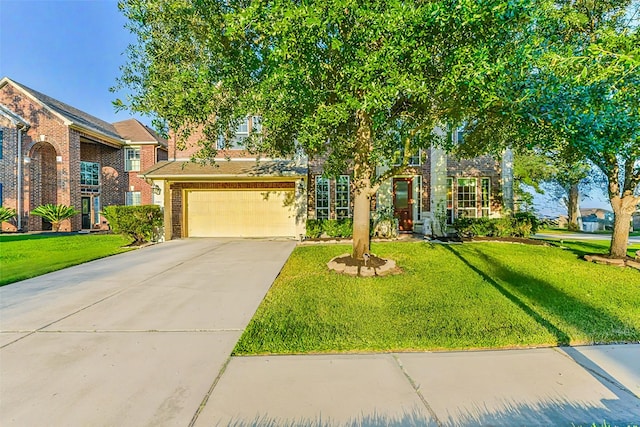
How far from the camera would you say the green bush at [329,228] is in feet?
38.2

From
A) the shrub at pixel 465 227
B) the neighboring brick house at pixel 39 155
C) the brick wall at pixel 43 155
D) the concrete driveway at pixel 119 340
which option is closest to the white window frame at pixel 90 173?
the neighboring brick house at pixel 39 155

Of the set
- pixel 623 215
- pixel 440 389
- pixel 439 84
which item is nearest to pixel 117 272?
pixel 440 389

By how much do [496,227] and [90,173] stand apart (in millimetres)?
22727

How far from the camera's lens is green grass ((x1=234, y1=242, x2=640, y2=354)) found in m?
3.69

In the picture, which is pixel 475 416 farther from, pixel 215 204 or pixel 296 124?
pixel 215 204

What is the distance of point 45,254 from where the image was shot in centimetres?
983

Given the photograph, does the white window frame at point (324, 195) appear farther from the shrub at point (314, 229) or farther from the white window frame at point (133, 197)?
the white window frame at point (133, 197)

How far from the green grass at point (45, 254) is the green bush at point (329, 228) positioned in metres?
6.74

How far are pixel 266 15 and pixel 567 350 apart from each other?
5.98 metres

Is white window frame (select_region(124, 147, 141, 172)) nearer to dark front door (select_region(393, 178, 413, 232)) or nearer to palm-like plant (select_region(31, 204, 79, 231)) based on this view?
palm-like plant (select_region(31, 204, 79, 231))

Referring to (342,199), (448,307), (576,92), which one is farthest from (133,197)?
(576,92)

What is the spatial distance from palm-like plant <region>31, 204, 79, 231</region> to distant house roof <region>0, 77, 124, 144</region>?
4.69m

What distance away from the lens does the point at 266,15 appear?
14.8 feet

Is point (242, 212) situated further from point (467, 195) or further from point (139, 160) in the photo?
point (139, 160)
